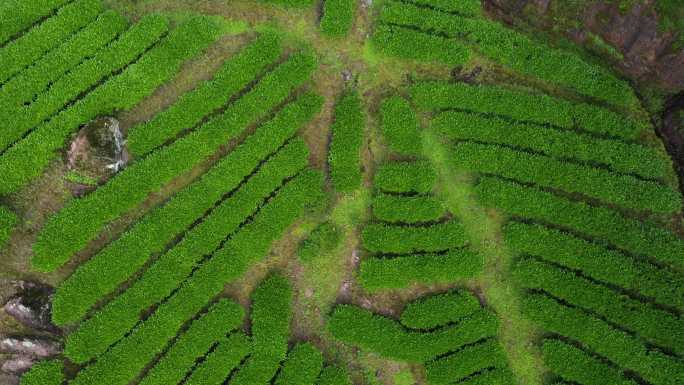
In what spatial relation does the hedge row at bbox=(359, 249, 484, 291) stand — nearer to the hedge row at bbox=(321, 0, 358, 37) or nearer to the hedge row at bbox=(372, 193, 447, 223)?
the hedge row at bbox=(372, 193, 447, 223)

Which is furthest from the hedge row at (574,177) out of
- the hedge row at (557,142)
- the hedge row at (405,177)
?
the hedge row at (405,177)

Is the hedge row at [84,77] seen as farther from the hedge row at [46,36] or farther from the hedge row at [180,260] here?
the hedge row at [180,260]

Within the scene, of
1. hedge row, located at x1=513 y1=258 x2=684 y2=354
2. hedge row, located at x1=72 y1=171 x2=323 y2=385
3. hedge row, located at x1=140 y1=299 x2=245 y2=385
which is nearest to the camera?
hedge row, located at x1=72 y1=171 x2=323 y2=385

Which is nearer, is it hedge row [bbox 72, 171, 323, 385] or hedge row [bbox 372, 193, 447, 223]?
hedge row [bbox 72, 171, 323, 385]

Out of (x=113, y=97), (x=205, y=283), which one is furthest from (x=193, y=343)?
(x=113, y=97)

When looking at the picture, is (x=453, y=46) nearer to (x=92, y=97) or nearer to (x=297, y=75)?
(x=297, y=75)

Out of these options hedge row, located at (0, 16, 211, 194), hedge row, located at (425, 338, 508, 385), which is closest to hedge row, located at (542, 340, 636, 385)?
hedge row, located at (425, 338, 508, 385)
